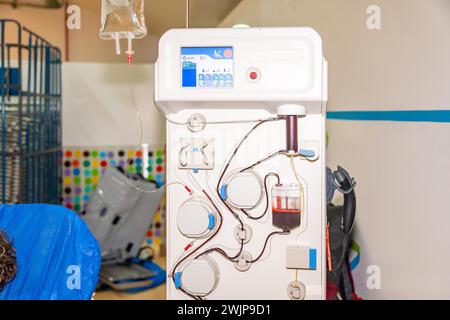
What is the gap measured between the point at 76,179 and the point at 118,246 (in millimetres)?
854

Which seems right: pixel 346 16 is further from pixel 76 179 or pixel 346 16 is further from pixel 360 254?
pixel 76 179

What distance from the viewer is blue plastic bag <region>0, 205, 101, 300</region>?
4.73 ft

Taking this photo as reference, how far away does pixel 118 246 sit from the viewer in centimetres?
338

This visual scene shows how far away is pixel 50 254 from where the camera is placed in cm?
148

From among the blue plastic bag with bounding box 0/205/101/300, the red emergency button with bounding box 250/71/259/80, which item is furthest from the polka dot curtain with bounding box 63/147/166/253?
the red emergency button with bounding box 250/71/259/80

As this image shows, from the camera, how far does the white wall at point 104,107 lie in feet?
12.8

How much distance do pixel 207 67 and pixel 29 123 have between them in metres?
2.08

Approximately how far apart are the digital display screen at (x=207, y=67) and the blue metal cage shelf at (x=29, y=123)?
5.92ft

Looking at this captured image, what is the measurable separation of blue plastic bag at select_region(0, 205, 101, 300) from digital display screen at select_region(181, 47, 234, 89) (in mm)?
581

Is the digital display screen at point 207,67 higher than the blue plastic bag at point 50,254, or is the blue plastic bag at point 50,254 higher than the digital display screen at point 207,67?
the digital display screen at point 207,67

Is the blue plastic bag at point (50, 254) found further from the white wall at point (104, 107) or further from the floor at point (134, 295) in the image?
the white wall at point (104, 107)

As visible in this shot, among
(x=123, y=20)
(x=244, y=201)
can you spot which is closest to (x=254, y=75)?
(x=244, y=201)

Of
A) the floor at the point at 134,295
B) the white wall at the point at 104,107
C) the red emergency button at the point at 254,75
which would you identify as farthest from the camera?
the white wall at the point at 104,107

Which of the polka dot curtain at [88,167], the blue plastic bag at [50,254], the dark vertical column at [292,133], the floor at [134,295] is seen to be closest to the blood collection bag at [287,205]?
the dark vertical column at [292,133]
